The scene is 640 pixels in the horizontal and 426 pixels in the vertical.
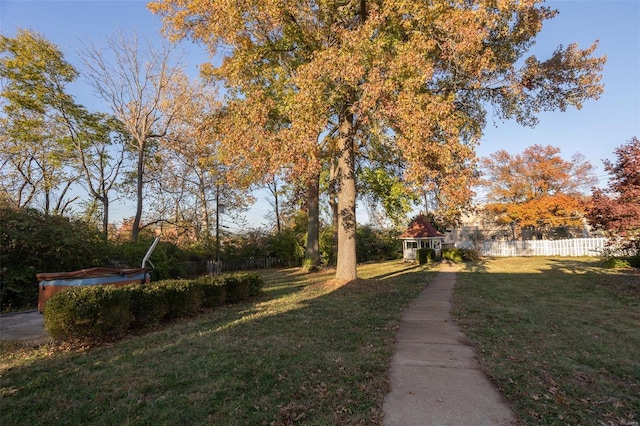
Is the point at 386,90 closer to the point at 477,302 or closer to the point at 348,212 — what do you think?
the point at 348,212

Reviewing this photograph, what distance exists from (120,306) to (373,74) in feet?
24.0

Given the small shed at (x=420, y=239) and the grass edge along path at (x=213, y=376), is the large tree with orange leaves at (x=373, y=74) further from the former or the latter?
the small shed at (x=420, y=239)

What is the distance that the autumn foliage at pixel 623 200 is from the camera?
10570mm

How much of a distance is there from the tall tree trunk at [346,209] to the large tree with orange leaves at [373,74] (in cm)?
4

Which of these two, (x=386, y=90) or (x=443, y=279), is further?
(x=443, y=279)

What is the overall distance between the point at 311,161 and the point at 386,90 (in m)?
2.61

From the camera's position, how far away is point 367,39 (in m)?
9.16

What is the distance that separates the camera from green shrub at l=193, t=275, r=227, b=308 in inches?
316

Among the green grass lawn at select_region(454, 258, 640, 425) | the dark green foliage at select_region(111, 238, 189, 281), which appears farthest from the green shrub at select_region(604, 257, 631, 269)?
the dark green foliage at select_region(111, 238, 189, 281)

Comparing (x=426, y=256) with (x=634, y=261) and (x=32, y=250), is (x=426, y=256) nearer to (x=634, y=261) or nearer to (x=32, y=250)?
(x=634, y=261)

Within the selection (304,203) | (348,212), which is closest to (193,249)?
(304,203)

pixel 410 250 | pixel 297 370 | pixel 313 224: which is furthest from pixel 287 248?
pixel 297 370

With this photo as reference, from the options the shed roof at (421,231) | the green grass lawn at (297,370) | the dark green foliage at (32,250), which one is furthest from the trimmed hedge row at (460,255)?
the dark green foliage at (32,250)

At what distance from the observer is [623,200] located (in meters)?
11.0
